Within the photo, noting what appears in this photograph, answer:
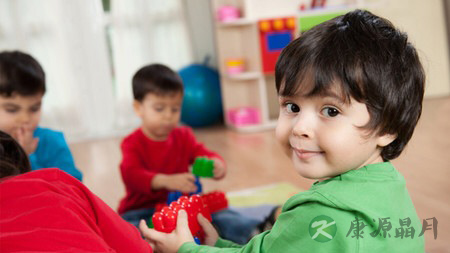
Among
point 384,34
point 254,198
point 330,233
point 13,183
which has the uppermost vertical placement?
point 384,34

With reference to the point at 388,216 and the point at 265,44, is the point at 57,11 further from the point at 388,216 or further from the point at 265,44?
the point at 388,216

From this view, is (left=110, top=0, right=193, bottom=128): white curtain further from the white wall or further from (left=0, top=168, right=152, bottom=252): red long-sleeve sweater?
(left=0, top=168, right=152, bottom=252): red long-sleeve sweater

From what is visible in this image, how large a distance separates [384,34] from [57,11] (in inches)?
128

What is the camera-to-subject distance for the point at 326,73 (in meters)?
0.75

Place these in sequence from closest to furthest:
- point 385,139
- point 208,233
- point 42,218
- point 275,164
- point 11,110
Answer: point 42,218
point 385,139
point 208,233
point 11,110
point 275,164

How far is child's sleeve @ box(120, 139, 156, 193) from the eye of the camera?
1.60 metres

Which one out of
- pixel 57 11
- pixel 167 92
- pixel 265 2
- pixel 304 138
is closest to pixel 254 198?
pixel 167 92

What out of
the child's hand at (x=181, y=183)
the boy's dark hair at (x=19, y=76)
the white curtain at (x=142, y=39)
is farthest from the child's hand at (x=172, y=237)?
the white curtain at (x=142, y=39)

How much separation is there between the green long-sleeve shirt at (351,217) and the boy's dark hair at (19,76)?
0.94 meters

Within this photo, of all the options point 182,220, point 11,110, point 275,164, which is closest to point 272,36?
point 275,164

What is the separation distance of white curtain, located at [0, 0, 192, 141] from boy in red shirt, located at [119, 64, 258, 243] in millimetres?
2151

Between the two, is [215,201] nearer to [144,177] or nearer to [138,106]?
[144,177]

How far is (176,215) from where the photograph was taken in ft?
3.45

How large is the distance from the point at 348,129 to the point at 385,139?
9cm
